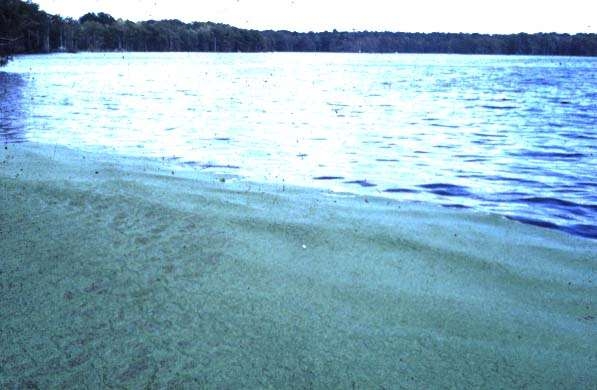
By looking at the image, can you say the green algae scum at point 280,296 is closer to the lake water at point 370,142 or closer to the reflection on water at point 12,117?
the lake water at point 370,142

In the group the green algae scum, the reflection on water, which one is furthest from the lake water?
the green algae scum

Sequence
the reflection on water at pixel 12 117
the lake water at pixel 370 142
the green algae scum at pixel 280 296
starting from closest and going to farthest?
1. the green algae scum at pixel 280 296
2. the lake water at pixel 370 142
3. the reflection on water at pixel 12 117

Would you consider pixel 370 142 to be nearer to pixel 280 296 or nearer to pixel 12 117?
pixel 280 296

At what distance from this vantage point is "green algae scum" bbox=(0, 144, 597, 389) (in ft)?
9.77

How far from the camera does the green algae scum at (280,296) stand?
2979mm

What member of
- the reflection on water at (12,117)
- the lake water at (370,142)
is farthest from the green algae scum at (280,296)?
the reflection on water at (12,117)

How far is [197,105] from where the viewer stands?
901 inches

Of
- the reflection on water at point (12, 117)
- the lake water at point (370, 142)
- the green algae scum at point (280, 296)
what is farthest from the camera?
the reflection on water at point (12, 117)

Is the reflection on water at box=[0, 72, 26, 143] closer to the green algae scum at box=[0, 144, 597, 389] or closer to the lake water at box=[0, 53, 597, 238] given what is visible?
the lake water at box=[0, 53, 597, 238]

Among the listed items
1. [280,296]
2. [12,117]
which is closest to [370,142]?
[280,296]

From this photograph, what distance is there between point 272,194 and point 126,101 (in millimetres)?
18707

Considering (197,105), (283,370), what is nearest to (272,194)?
(283,370)

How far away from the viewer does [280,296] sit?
3961mm

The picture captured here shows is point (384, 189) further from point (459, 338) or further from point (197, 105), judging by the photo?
point (197, 105)
